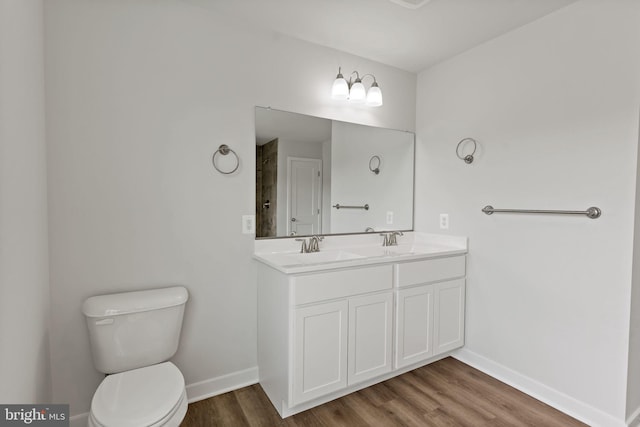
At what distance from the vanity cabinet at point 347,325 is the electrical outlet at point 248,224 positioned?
0.27 metres

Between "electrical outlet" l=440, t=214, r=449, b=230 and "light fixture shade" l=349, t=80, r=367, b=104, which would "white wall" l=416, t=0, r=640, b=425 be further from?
"light fixture shade" l=349, t=80, r=367, b=104

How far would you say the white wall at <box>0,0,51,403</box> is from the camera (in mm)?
906

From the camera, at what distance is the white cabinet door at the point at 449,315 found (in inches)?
91.3

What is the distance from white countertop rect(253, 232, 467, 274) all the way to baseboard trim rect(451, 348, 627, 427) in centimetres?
81

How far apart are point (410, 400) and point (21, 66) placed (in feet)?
8.05

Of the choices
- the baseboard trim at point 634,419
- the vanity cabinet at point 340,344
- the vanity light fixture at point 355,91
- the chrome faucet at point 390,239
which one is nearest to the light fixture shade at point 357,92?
the vanity light fixture at point 355,91

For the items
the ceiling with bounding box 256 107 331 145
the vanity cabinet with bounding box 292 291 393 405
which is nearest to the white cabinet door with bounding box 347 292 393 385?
the vanity cabinet with bounding box 292 291 393 405

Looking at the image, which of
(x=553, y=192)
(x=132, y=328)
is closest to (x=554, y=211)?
(x=553, y=192)

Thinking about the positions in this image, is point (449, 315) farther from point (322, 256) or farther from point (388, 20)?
point (388, 20)

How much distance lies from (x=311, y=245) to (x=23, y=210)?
1.52 meters

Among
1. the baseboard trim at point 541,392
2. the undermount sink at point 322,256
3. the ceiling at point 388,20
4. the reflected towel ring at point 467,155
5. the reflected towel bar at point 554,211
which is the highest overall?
the ceiling at point 388,20

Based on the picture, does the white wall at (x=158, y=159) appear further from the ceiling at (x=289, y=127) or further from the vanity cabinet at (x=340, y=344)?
the vanity cabinet at (x=340, y=344)

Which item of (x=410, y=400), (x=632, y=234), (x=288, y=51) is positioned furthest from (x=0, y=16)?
(x=632, y=234)

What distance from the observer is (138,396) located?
133 centimetres
